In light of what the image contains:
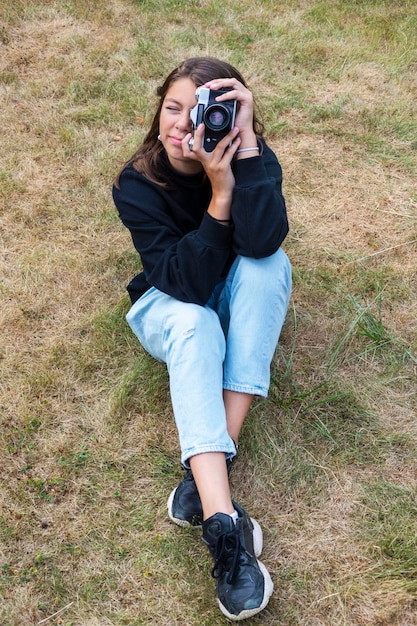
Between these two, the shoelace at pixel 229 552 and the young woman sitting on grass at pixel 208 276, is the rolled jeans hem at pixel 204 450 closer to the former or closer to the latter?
the young woman sitting on grass at pixel 208 276

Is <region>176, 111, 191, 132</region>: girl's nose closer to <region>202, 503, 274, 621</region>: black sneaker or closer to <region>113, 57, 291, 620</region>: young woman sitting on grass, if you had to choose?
<region>113, 57, 291, 620</region>: young woman sitting on grass

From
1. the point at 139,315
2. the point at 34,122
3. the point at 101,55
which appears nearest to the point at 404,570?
the point at 139,315

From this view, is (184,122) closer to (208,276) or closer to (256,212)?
(256,212)

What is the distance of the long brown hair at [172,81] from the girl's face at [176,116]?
33mm

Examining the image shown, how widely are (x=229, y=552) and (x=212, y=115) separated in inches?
54.1

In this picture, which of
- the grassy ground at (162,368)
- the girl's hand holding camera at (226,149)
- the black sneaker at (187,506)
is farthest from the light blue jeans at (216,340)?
the grassy ground at (162,368)

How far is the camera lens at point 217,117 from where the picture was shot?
82.2 inches

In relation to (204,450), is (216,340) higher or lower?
higher

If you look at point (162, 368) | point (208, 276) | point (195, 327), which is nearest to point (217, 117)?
point (208, 276)

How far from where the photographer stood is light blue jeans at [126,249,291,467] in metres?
2.04

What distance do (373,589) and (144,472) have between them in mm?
877

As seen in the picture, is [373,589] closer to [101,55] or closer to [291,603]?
[291,603]

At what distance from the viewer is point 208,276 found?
2.14 m

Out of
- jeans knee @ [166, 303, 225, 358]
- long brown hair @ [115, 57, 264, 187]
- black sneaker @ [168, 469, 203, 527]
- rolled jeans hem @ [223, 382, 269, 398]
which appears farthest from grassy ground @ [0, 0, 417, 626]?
long brown hair @ [115, 57, 264, 187]
